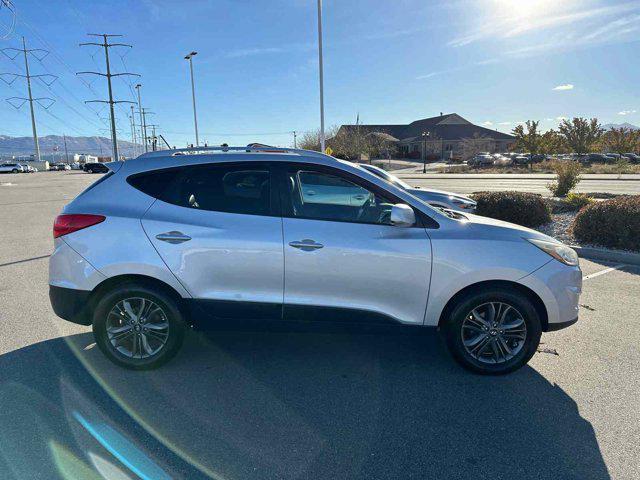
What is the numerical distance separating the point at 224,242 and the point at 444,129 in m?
79.5

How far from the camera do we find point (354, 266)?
3.42 metres

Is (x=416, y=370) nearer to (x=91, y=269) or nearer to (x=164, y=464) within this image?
(x=164, y=464)

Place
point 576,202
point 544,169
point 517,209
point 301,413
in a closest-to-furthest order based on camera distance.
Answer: point 301,413, point 517,209, point 576,202, point 544,169

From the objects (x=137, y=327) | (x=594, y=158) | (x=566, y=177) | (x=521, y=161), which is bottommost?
(x=137, y=327)

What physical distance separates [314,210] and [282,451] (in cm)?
186

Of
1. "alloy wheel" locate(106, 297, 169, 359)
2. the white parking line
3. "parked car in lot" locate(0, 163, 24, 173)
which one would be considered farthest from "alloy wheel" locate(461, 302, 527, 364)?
"parked car in lot" locate(0, 163, 24, 173)

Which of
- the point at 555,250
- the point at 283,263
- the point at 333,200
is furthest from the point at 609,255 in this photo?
the point at 283,263

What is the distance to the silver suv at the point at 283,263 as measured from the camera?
11.3ft

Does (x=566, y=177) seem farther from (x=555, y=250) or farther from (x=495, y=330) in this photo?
(x=495, y=330)

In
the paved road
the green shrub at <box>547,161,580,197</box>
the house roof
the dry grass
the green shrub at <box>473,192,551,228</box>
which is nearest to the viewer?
the green shrub at <box>473,192,551,228</box>

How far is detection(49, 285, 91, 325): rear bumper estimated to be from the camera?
3600 mm

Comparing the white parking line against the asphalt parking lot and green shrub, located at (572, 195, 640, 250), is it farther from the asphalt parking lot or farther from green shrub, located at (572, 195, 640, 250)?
the asphalt parking lot

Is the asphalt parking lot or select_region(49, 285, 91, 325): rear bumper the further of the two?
select_region(49, 285, 91, 325): rear bumper

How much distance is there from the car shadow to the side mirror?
0.99 m
